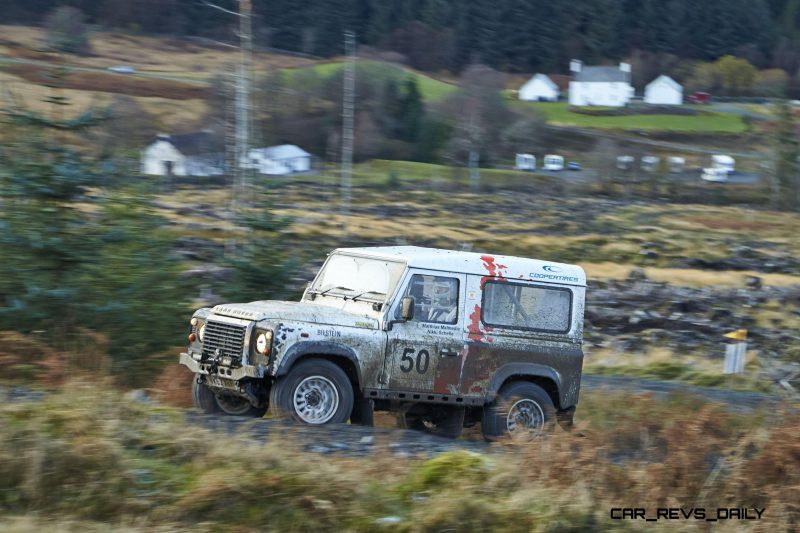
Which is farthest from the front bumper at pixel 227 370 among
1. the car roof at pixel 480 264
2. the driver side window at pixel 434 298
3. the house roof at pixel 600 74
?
the house roof at pixel 600 74

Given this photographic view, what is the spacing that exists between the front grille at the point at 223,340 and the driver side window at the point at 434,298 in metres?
1.86

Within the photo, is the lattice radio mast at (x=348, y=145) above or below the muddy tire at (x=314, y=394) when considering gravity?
above

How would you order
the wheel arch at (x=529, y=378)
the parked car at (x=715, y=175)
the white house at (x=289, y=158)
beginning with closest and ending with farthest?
the wheel arch at (x=529, y=378), the white house at (x=289, y=158), the parked car at (x=715, y=175)

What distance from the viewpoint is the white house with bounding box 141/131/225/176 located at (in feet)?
203

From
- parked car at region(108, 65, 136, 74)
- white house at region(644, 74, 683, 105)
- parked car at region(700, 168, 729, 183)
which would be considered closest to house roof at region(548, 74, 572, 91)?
white house at region(644, 74, 683, 105)

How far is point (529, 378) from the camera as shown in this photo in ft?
37.0

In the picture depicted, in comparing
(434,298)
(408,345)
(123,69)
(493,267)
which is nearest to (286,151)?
(123,69)

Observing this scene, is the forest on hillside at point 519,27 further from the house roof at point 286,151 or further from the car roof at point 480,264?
the car roof at point 480,264

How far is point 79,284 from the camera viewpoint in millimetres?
11922

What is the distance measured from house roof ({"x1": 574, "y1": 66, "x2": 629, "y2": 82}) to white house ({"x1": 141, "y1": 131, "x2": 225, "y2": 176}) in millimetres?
58278

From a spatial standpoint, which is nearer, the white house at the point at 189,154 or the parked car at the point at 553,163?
the white house at the point at 189,154

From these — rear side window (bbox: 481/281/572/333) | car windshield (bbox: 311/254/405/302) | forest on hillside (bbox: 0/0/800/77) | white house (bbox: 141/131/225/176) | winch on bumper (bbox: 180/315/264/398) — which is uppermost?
forest on hillside (bbox: 0/0/800/77)

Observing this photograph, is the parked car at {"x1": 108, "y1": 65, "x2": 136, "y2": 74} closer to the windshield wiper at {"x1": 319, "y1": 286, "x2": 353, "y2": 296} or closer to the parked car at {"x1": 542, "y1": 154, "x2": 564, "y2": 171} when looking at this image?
the parked car at {"x1": 542, "y1": 154, "x2": 564, "y2": 171}

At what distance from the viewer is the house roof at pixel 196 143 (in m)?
65.9
